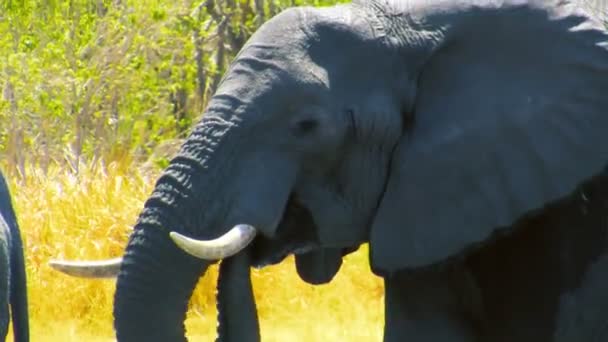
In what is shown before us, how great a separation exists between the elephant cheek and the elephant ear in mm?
337

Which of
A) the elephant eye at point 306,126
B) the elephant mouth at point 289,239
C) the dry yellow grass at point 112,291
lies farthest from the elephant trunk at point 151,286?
the dry yellow grass at point 112,291

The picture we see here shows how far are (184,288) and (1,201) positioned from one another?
7.97 feet

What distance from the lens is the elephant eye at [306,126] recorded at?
6.09 meters

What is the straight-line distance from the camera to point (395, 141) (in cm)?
621

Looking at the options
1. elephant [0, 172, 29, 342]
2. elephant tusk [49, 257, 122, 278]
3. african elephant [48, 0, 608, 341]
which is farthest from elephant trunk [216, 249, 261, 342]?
elephant [0, 172, 29, 342]

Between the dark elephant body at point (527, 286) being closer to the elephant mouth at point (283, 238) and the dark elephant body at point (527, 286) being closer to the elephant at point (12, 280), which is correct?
the elephant mouth at point (283, 238)

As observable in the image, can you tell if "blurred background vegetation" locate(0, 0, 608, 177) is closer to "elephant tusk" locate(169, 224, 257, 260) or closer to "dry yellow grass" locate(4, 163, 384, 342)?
"dry yellow grass" locate(4, 163, 384, 342)

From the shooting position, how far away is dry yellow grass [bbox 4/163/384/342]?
12.5 metres

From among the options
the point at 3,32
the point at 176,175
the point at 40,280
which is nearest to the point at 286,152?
the point at 176,175

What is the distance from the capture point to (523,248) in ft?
21.1

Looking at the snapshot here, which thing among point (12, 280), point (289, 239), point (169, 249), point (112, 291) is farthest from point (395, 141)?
point (112, 291)

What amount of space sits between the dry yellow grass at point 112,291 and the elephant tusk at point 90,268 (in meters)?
6.09

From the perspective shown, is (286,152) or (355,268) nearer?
(286,152)

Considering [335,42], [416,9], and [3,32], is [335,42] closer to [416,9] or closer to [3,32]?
[416,9]
